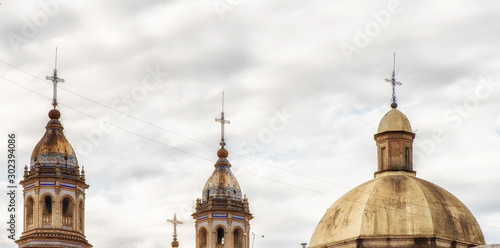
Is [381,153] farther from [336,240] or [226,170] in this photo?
[226,170]

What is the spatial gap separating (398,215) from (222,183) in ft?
88.1

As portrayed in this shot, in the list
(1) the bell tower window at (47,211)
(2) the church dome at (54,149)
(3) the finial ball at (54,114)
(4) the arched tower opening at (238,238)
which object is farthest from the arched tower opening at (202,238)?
(3) the finial ball at (54,114)

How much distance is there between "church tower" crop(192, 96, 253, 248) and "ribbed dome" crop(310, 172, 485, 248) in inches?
877

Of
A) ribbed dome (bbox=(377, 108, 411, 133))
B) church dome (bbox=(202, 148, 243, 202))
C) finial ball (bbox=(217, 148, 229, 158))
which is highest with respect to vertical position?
finial ball (bbox=(217, 148, 229, 158))

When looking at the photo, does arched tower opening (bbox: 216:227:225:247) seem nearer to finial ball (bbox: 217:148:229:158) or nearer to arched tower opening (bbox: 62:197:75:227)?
finial ball (bbox: 217:148:229:158)

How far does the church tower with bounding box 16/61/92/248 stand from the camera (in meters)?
67.9

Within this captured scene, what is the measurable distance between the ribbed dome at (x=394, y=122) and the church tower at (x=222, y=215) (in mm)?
20996

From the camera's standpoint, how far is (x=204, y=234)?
78000mm

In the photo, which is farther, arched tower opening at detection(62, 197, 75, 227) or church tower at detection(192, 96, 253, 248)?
church tower at detection(192, 96, 253, 248)

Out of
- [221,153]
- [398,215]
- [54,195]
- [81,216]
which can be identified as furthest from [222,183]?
[398,215]

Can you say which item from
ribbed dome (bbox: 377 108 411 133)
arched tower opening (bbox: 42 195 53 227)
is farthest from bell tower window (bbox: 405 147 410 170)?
arched tower opening (bbox: 42 195 53 227)

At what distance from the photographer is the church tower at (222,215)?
77125mm

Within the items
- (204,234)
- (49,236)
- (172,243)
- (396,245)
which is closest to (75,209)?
(49,236)

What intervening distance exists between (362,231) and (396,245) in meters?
1.61
